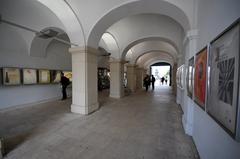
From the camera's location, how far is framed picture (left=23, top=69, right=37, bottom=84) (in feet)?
19.4

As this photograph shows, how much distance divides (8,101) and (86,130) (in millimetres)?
4513

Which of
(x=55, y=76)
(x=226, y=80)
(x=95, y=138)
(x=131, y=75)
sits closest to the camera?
(x=226, y=80)

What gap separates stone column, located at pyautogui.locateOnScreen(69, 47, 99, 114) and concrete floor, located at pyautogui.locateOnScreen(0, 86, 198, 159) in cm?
56

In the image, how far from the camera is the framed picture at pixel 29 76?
591 cm

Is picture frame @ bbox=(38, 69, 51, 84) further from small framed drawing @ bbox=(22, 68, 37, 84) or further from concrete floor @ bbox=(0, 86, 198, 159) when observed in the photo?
concrete floor @ bbox=(0, 86, 198, 159)

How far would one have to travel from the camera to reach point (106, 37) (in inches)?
286

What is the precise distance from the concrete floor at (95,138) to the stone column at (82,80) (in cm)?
56

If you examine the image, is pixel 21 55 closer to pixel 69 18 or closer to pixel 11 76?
pixel 11 76

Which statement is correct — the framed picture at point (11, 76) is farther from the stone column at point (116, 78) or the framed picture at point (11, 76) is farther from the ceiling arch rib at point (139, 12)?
the stone column at point (116, 78)

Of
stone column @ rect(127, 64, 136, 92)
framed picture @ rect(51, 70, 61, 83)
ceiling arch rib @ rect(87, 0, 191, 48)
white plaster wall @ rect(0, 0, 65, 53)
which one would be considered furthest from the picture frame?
stone column @ rect(127, 64, 136, 92)

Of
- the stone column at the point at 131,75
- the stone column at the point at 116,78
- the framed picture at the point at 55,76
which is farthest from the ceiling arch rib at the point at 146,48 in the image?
the framed picture at the point at 55,76

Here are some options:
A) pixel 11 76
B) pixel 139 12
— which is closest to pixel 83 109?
pixel 11 76

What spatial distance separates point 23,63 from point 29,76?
679 millimetres

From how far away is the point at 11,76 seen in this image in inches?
210
